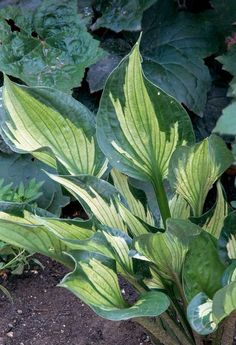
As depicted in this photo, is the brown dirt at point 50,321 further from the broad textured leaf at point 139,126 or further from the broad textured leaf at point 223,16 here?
the broad textured leaf at point 223,16

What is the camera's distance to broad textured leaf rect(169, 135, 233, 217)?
4.43ft

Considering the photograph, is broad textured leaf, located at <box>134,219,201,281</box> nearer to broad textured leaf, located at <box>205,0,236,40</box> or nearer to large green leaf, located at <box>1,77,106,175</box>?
large green leaf, located at <box>1,77,106,175</box>

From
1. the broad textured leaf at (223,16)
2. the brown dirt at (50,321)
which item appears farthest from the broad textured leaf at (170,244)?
the broad textured leaf at (223,16)

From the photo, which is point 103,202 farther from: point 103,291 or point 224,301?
point 224,301

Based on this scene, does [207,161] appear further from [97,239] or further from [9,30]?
[9,30]

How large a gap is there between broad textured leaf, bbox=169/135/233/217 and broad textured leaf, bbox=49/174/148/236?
12cm

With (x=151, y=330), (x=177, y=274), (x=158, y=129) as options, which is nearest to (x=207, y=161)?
(x=158, y=129)

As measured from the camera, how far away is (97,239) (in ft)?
4.27

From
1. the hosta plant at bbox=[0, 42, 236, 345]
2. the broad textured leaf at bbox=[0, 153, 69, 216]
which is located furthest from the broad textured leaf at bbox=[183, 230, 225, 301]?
the broad textured leaf at bbox=[0, 153, 69, 216]

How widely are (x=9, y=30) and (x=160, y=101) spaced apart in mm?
772

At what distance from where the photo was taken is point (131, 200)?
5.23ft

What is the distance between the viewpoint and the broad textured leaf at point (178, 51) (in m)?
2.00

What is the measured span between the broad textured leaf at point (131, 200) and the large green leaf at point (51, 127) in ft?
0.29

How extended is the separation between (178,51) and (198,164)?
2.51ft
